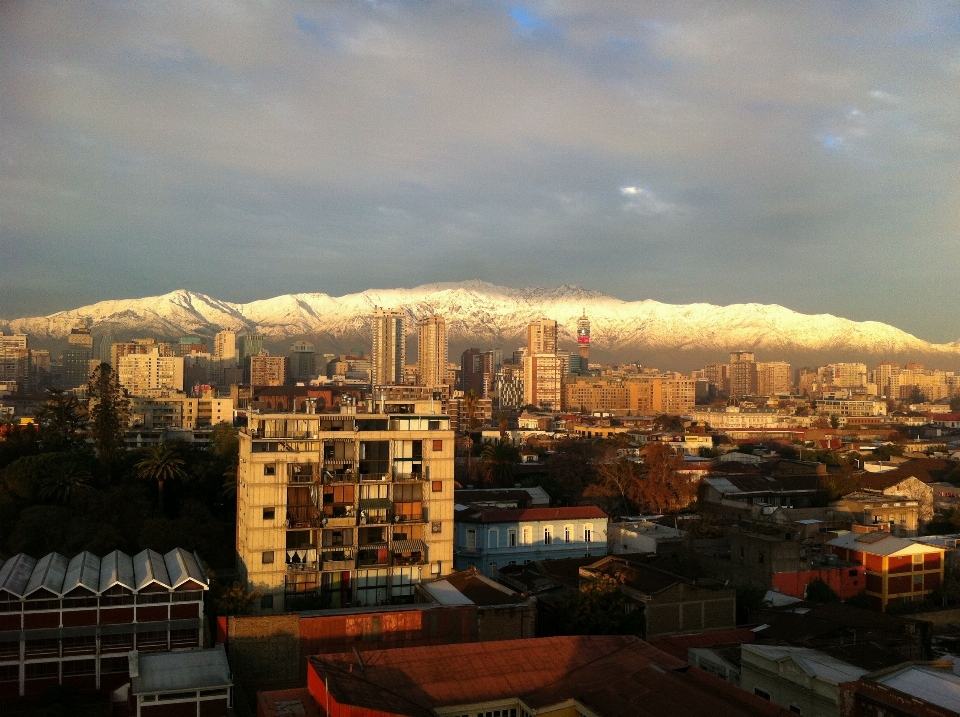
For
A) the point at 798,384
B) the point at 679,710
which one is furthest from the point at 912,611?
the point at 798,384

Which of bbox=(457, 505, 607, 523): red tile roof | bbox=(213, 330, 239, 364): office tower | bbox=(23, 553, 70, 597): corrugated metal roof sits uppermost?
bbox=(213, 330, 239, 364): office tower

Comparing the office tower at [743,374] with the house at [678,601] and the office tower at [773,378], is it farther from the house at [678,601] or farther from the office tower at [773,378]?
the house at [678,601]

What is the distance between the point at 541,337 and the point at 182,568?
13885 cm

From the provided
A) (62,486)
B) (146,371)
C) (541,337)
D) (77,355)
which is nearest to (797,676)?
(62,486)

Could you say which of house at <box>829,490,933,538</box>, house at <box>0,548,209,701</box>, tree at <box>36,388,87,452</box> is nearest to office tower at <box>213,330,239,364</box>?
tree at <box>36,388,87,452</box>

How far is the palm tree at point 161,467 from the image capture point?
1128 inches

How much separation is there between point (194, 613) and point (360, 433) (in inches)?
239

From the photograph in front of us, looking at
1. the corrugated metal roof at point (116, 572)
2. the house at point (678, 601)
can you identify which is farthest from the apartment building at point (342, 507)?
the house at point (678, 601)

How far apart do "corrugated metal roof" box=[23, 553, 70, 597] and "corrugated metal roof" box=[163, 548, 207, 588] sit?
223cm

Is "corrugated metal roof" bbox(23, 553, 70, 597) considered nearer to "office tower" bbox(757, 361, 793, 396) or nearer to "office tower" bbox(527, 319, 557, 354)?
"office tower" bbox(527, 319, 557, 354)

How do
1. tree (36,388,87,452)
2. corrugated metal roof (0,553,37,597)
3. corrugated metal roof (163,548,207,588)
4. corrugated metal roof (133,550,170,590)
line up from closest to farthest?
corrugated metal roof (0,553,37,597) < corrugated metal roof (133,550,170,590) < corrugated metal roof (163,548,207,588) < tree (36,388,87,452)

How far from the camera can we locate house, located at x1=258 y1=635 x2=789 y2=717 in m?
12.7

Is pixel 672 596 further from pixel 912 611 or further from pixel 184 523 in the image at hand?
pixel 184 523

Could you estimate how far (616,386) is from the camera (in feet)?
455
